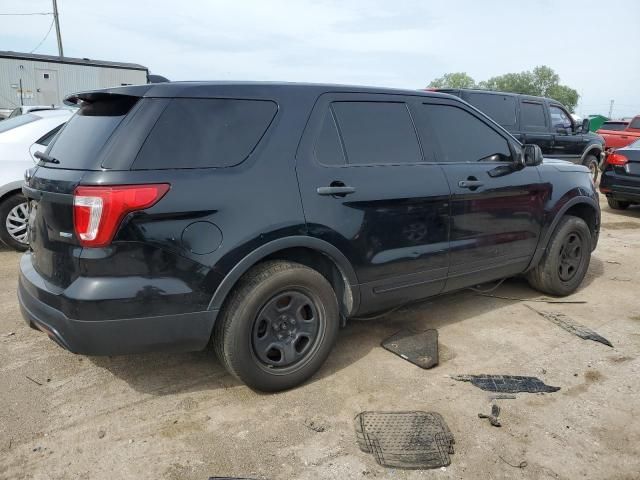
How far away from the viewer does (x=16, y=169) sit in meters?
5.72

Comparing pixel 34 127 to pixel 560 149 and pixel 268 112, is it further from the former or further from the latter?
pixel 560 149

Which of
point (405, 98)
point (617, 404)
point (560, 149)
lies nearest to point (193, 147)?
point (405, 98)

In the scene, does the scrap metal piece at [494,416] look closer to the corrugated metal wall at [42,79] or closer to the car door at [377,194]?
the car door at [377,194]

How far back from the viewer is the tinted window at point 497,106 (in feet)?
31.0

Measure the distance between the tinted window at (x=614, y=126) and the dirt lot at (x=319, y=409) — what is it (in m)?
16.2

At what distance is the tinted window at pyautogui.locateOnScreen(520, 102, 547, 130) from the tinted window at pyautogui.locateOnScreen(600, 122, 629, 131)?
8.98 m

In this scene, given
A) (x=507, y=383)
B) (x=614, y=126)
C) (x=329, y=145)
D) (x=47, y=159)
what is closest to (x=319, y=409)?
(x=507, y=383)

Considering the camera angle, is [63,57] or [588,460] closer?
[588,460]

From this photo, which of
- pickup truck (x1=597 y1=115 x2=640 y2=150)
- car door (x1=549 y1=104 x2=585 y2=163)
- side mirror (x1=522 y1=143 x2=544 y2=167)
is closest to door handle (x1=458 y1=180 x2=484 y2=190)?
side mirror (x1=522 y1=143 x2=544 y2=167)

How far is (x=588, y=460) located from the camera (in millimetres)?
2539

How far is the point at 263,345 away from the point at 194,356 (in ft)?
2.47

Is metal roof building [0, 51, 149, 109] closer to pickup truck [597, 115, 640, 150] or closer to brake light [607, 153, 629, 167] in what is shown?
pickup truck [597, 115, 640, 150]

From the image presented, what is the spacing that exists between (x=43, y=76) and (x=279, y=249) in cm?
3050

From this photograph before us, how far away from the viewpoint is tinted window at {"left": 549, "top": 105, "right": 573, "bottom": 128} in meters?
11.1
